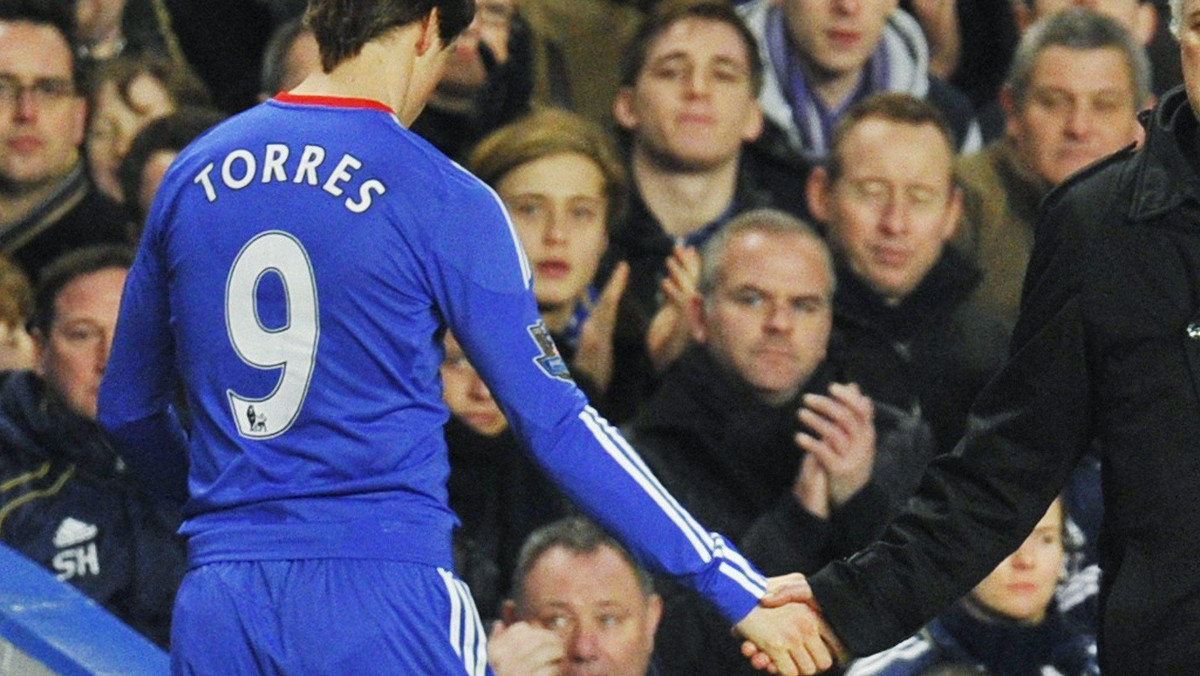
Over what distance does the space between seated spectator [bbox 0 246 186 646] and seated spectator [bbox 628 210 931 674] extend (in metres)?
1.21

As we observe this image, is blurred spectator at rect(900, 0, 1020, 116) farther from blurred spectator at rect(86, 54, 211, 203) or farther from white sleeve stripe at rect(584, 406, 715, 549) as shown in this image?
white sleeve stripe at rect(584, 406, 715, 549)

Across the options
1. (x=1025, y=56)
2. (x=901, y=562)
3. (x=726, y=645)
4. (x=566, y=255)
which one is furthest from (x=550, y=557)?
(x=1025, y=56)

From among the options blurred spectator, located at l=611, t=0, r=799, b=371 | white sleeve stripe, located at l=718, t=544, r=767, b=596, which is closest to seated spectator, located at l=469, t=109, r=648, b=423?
blurred spectator, located at l=611, t=0, r=799, b=371

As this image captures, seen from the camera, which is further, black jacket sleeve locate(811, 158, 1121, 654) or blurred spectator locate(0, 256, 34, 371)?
blurred spectator locate(0, 256, 34, 371)

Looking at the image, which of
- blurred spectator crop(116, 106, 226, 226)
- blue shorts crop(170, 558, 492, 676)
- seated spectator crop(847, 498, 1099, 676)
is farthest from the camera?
blurred spectator crop(116, 106, 226, 226)

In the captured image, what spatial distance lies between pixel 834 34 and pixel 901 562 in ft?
10.6

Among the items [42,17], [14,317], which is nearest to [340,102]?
[14,317]

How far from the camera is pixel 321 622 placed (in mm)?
3166

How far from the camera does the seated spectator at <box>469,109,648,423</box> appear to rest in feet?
19.1

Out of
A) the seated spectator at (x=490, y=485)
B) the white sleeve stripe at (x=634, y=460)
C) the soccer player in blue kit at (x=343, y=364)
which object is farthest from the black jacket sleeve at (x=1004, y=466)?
the seated spectator at (x=490, y=485)

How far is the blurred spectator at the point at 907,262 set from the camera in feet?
19.2

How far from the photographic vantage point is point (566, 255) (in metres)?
5.82

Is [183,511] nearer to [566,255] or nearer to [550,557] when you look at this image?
[550,557]

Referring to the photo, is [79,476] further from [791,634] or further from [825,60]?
[825,60]
